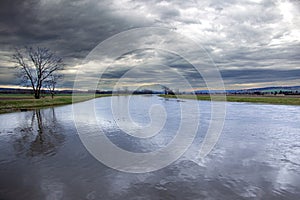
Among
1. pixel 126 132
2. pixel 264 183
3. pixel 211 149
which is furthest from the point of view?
pixel 126 132

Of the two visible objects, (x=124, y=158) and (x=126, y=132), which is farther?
(x=126, y=132)

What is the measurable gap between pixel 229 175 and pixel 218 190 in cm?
124

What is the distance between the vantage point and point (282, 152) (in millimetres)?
9070

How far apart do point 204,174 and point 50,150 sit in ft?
22.4

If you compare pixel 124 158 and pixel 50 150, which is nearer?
pixel 124 158

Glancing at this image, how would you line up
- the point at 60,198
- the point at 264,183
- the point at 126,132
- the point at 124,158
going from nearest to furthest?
the point at 60,198 → the point at 264,183 → the point at 124,158 → the point at 126,132

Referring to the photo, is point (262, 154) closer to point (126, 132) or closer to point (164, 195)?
point (164, 195)

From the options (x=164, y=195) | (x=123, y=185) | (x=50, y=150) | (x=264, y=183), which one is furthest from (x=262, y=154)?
(x=50, y=150)

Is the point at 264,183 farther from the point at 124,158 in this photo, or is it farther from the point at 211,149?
the point at 124,158

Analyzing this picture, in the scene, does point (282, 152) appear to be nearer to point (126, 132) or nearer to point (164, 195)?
point (164, 195)

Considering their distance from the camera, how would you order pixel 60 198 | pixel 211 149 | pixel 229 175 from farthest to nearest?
1. pixel 211 149
2. pixel 229 175
3. pixel 60 198

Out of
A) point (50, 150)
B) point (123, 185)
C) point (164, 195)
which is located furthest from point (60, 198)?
point (50, 150)

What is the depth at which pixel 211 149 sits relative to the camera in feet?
31.5

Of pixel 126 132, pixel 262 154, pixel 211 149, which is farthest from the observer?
pixel 126 132
